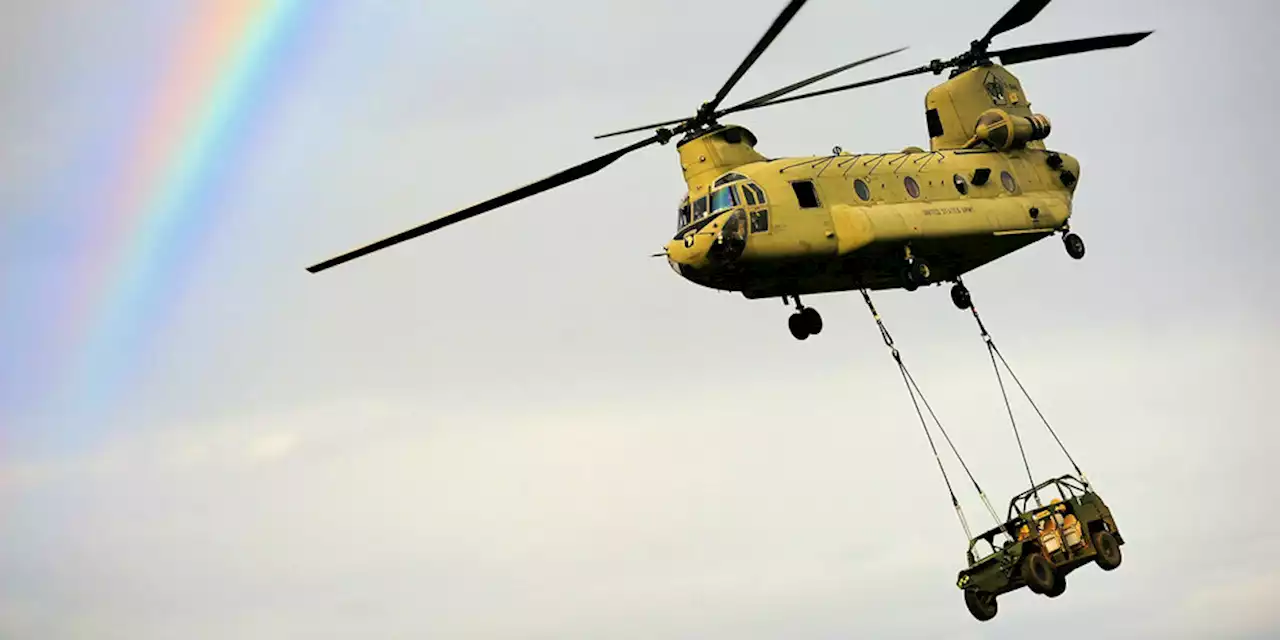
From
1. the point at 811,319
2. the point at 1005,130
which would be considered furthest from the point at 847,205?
the point at 1005,130

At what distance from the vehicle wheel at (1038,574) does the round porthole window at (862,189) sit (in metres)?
9.93

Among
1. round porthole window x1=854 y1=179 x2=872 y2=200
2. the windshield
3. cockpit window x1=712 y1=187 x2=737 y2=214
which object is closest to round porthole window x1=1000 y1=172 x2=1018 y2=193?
round porthole window x1=854 y1=179 x2=872 y2=200

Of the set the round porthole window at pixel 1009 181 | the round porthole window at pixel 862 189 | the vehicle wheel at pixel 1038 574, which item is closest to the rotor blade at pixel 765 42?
the round porthole window at pixel 862 189

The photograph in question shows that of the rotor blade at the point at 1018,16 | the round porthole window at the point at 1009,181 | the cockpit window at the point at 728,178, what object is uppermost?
the rotor blade at the point at 1018,16

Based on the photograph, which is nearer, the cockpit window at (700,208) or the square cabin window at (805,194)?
the cockpit window at (700,208)

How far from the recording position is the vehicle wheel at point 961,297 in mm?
54250

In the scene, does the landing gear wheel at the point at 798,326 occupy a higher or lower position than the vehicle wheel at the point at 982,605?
higher

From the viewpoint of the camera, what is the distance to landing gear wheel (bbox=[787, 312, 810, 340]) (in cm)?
5362

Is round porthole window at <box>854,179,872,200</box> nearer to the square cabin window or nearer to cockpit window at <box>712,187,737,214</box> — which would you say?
the square cabin window

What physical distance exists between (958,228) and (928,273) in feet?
4.69

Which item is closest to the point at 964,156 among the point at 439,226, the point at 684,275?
the point at 684,275

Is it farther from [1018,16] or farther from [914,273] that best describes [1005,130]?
[914,273]

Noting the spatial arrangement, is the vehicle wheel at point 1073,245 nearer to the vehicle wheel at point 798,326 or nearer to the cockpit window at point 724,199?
the vehicle wheel at point 798,326

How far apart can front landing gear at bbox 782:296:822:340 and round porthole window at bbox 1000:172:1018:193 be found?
6.44 metres
